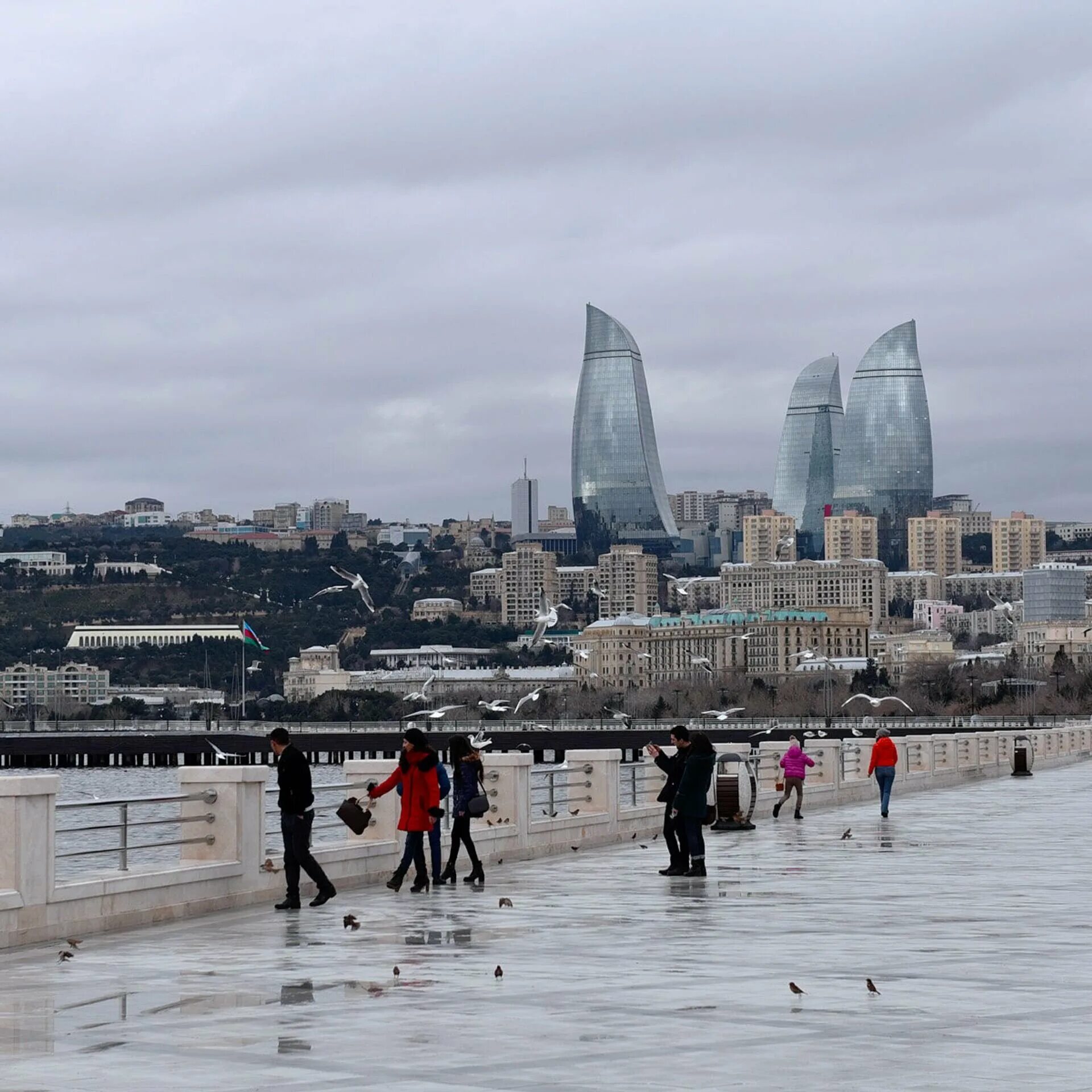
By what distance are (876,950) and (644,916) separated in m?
3.22

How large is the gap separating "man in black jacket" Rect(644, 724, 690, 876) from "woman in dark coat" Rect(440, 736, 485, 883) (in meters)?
2.10

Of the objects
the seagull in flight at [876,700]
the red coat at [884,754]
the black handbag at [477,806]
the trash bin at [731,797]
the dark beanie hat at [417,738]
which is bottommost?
the seagull in flight at [876,700]

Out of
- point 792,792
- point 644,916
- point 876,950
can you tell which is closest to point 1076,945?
point 876,950

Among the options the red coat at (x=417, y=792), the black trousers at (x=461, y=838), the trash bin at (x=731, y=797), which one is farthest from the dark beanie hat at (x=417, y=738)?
the trash bin at (x=731, y=797)

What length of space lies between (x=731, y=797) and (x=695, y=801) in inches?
369

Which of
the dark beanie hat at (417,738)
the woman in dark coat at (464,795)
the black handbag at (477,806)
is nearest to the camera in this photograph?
the dark beanie hat at (417,738)

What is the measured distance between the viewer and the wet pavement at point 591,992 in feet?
36.3

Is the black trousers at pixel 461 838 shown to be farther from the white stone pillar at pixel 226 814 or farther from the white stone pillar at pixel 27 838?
the white stone pillar at pixel 27 838

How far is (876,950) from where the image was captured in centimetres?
1602

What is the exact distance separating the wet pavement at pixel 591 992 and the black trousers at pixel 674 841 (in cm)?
48

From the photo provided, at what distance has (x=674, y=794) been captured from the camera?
23453 millimetres

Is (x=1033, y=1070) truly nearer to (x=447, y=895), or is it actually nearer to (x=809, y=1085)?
(x=809, y=1085)

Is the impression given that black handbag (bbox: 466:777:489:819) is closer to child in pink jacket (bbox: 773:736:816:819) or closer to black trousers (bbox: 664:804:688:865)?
black trousers (bbox: 664:804:688:865)

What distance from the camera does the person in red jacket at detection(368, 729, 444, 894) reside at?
20516 mm
